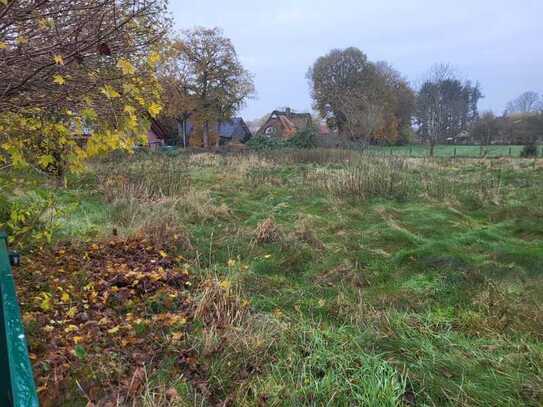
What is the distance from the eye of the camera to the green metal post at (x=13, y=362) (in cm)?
133

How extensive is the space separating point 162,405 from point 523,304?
131 inches

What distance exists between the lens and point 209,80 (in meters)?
35.4

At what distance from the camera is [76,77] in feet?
9.21

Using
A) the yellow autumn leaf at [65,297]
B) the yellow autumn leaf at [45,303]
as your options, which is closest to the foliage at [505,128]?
the yellow autumn leaf at [65,297]

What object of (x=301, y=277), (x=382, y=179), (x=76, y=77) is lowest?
(x=301, y=277)

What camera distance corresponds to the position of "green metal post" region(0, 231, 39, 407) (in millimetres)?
1327

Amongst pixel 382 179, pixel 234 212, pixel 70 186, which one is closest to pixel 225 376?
pixel 234 212

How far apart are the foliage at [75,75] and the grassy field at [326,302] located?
1.74 ft

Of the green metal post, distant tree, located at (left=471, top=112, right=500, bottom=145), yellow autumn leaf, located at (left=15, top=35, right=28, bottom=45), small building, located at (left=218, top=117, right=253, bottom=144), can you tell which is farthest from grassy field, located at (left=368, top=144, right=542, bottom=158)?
small building, located at (left=218, top=117, right=253, bottom=144)

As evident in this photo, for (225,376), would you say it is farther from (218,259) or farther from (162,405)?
(218,259)

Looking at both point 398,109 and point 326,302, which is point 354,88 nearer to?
point 398,109

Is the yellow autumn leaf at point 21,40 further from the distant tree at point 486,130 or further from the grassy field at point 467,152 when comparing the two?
the distant tree at point 486,130

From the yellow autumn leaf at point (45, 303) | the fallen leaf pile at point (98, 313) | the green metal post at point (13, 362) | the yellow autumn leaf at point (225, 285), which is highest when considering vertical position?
the green metal post at point (13, 362)

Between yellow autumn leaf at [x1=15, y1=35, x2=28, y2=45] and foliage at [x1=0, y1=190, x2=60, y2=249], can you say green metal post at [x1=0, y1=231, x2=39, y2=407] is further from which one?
foliage at [x1=0, y1=190, x2=60, y2=249]
